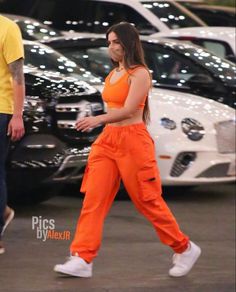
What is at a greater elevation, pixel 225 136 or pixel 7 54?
pixel 7 54

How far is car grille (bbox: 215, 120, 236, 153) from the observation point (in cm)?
1069

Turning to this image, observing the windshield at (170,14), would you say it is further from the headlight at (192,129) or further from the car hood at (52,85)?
the car hood at (52,85)

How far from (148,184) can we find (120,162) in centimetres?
24

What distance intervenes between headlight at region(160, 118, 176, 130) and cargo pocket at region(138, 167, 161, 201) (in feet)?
11.2

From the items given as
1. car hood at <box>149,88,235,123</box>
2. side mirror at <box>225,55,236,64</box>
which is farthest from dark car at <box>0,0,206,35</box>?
car hood at <box>149,88,235,123</box>

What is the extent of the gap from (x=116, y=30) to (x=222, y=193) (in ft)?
16.1

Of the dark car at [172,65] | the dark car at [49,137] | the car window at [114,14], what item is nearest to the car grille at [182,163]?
the dark car at [49,137]

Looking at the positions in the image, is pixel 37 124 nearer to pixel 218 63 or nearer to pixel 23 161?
pixel 23 161

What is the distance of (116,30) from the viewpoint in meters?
7.02

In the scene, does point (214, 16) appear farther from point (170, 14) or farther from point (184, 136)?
point (184, 136)

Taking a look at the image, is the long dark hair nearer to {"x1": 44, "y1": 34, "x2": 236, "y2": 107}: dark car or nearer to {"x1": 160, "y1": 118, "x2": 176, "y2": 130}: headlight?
{"x1": 160, "y1": 118, "x2": 176, "y2": 130}: headlight

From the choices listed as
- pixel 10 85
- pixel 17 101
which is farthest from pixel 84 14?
pixel 17 101

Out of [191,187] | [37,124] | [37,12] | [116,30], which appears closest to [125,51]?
[116,30]

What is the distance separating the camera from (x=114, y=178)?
7102mm
